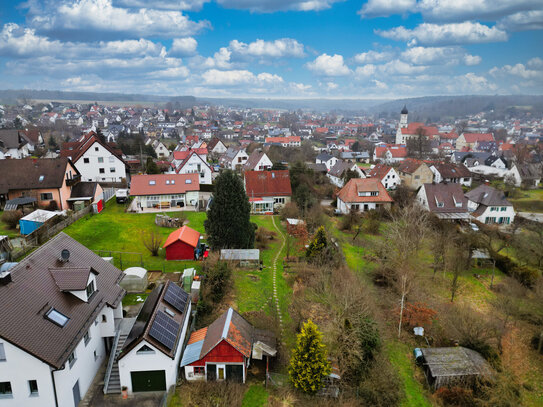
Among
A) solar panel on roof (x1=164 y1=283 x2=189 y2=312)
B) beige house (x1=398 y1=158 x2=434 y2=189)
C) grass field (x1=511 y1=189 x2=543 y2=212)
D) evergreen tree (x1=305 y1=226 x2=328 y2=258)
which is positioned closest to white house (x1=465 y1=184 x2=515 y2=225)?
grass field (x1=511 y1=189 x2=543 y2=212)

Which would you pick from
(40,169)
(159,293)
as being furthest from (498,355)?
(40,169)

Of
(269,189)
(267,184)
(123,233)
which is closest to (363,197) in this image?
(269,189)

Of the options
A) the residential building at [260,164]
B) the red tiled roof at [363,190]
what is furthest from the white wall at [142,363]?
the residential building at [260,164]

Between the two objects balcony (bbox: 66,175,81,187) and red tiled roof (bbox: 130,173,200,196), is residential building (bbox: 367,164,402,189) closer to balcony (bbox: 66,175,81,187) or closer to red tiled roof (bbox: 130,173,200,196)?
red tiled roof (bbox: 130,173,200,196)

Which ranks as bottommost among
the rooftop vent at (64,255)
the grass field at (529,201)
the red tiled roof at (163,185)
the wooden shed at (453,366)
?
the grass field at (529,201)

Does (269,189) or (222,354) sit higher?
(269,189)

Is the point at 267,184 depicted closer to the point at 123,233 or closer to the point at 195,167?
the point at 195,167

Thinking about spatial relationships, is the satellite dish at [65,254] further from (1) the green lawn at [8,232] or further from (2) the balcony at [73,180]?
(2) the balcony at [73,180]
